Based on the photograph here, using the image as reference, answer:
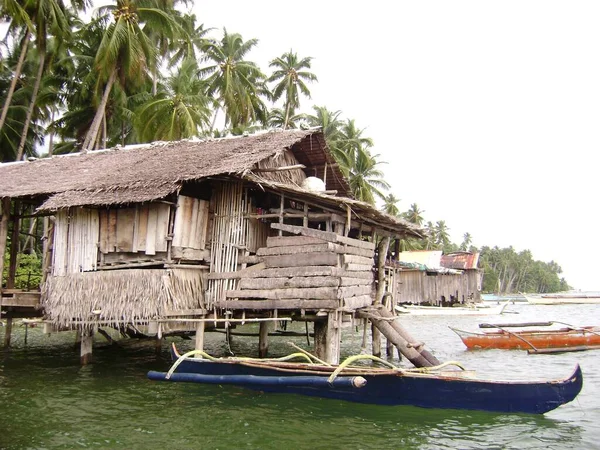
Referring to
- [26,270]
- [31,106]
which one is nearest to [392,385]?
[26,270]

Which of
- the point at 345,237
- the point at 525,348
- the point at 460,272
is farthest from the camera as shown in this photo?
the point at 460,272

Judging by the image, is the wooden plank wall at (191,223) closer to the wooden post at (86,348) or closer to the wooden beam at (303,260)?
the wooden beam at (303,260)

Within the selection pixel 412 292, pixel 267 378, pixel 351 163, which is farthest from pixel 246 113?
pixel 267 378

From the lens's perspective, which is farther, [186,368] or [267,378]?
[186,368]

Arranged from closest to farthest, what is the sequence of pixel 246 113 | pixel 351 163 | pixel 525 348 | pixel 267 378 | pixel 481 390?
pixel 481 390
pixel 267 378
pixel 525 348
pixel 246 113
pixel 351 163

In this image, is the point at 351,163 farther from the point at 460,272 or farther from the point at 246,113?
the point at 460,272

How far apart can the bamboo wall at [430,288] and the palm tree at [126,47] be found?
2008cm

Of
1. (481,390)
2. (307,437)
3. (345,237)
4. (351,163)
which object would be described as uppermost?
(351,163)

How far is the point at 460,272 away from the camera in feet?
121

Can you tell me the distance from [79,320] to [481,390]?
28.3ft

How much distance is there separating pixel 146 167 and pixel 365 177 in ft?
80.0

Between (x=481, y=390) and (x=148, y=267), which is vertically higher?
(x=148, y=267)

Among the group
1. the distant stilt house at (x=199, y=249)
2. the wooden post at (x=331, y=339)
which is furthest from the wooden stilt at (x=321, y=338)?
the wooden post at (x=331, y=339)

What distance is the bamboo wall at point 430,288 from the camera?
115 ft
